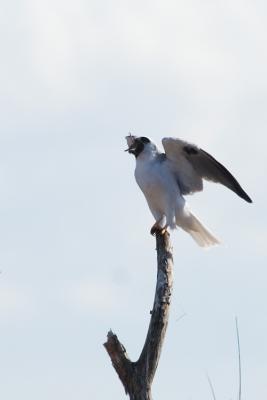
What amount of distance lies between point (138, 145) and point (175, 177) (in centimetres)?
59

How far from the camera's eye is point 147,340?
821 centimetres

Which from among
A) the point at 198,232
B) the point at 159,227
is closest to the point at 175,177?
the point at 198,232

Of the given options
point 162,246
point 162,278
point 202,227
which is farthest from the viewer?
point 202,227

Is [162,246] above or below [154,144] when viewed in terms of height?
below

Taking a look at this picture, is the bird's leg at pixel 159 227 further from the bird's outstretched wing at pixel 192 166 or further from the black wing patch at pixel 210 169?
the black wing patch at pixel 210 169

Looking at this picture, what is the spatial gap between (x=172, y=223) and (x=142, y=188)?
21.3 inches

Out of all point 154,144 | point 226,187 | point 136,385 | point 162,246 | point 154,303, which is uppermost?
point 154,144

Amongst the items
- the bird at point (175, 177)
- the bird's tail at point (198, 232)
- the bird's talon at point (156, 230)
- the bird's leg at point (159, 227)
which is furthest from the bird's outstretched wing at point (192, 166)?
the bird's talon at point (156, 230)

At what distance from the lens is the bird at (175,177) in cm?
1193

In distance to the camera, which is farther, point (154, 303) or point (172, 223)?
point (172, 223)

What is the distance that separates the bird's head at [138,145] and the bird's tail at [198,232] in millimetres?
802

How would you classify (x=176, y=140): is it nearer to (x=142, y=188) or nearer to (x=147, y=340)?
(x=142, y=188)

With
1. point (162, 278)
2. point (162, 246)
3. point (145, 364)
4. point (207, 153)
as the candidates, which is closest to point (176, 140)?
point (207, 153)

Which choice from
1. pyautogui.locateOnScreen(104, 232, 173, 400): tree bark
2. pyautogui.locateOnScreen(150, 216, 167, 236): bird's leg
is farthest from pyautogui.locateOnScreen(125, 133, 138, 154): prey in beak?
pyautogui.locateOnScreen(104, 232, 173, 400): tree bark
